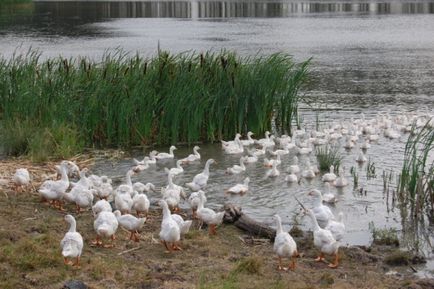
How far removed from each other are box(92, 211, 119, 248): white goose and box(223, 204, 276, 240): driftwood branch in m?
1.93

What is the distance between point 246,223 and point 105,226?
2208 millimetres

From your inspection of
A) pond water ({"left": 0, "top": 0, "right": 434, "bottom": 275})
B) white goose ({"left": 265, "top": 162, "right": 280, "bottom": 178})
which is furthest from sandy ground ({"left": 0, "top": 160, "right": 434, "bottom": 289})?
white goose ({"left": 265, "top": 162, "right": 280, "bottom": 178})

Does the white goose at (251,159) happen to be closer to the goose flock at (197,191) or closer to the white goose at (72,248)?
the goose flock at (197,191)

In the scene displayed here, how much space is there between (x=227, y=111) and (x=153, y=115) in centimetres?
177

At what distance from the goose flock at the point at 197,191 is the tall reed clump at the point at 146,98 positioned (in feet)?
2.80

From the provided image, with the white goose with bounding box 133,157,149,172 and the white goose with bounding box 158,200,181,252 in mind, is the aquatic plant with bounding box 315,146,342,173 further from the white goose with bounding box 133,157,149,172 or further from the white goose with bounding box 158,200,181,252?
the white goose with bounding box 158,200,181,252

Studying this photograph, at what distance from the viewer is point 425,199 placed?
39.6 ft

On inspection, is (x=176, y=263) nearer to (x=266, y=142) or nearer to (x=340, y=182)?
(x=340, y=182)

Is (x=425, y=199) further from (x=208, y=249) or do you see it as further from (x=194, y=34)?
(x=194, y=34)

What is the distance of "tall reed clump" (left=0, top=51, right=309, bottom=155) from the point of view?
16.8 m

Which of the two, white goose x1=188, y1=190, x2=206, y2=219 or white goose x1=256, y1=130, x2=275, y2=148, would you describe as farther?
white goose x1=256, y1=130, x2=275, y2=148

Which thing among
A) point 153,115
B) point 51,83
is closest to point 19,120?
point 51,83

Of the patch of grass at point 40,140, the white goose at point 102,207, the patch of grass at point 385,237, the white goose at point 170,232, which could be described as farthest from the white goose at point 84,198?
the patch of grass at point 385,237

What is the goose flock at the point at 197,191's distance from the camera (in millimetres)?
9633
